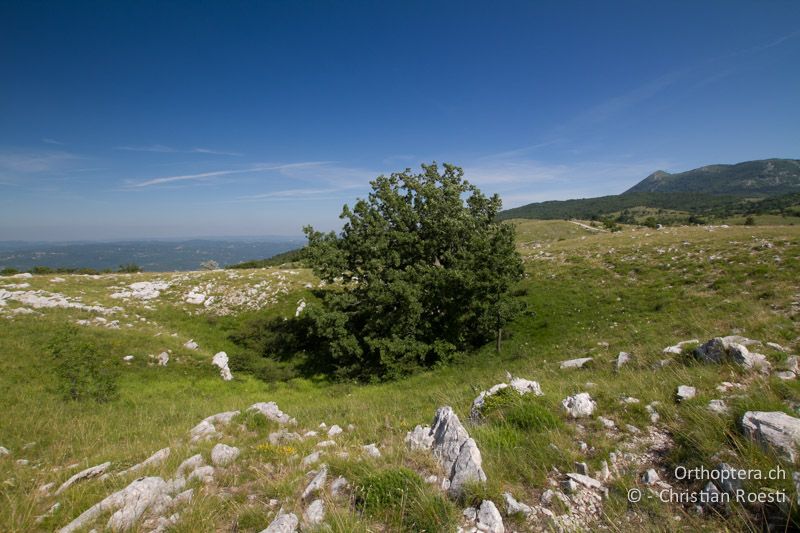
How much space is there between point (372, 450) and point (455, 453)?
68.2 inches

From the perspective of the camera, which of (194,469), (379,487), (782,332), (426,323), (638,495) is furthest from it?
(426,323)

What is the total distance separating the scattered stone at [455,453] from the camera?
4.93m

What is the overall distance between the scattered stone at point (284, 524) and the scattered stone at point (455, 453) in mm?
2217

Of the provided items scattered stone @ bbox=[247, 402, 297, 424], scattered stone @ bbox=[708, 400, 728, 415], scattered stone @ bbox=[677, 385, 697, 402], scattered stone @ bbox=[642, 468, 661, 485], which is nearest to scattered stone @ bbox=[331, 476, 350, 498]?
scattered stone @ bbox=[642, 468, 661, 485]

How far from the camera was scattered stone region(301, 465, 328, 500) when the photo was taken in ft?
17.1

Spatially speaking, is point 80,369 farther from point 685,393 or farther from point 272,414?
point 685,393

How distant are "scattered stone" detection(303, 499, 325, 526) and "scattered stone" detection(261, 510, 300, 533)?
146 millimetres

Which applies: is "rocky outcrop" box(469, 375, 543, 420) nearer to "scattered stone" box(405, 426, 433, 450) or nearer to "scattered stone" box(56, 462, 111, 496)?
"scattered stone" box(405, 426, 433, 450)

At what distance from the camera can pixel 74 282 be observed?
32.1m

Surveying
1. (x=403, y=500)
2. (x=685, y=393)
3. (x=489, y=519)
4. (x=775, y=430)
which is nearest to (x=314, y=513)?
(x=403, y=500)

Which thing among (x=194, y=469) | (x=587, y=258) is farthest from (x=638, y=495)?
(x=587, y=258)

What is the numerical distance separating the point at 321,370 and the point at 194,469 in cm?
1525

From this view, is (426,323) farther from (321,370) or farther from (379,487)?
(379,487)

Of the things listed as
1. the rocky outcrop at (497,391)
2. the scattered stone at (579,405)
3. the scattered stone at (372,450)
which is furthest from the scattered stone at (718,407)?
the scattered stone at (372,450)
